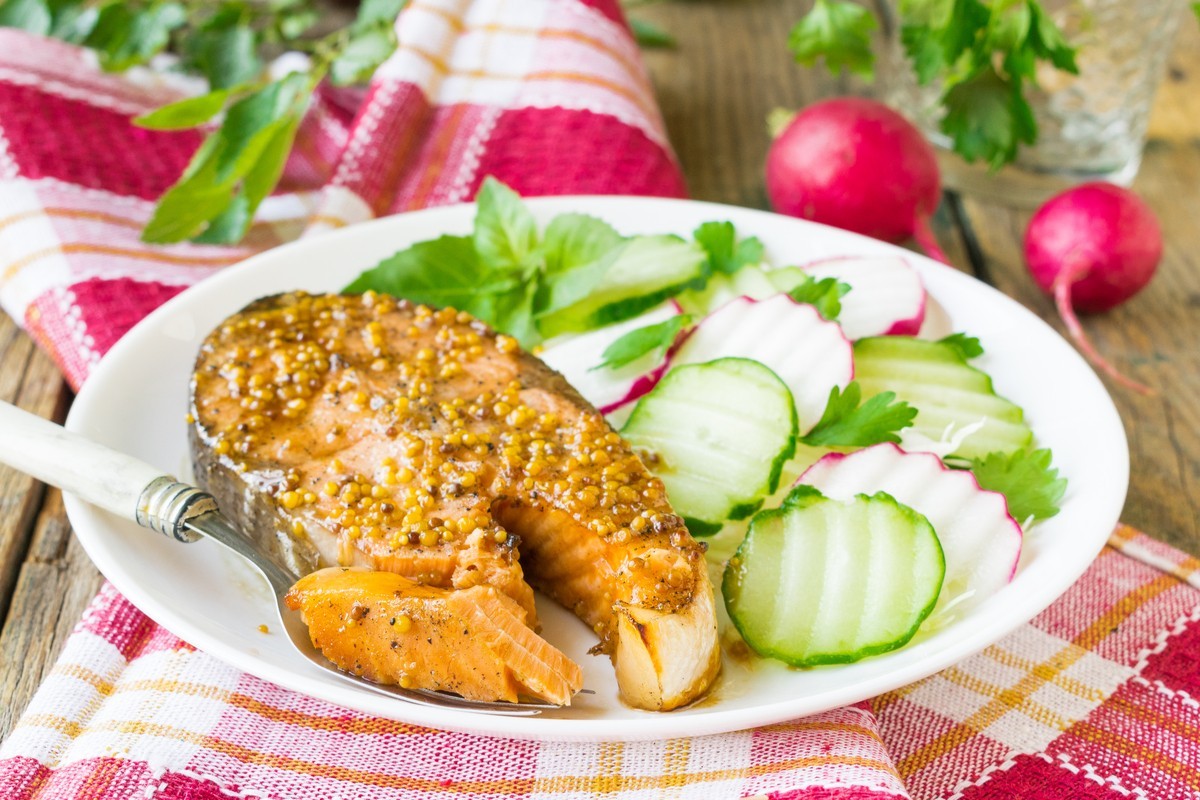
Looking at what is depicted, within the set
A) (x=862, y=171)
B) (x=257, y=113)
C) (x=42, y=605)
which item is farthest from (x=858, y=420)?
(x=257, y=113)

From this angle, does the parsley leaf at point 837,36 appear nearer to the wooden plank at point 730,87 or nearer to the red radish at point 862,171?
the red radish at point 862,171

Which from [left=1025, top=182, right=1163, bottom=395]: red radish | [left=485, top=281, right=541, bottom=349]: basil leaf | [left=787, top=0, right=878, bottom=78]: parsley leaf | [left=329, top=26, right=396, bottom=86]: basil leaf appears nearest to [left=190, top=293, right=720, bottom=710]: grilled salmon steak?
[left=485, top=281, right=541, bottom=349]: basil leaf

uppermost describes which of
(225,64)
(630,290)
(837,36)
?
(837,36)

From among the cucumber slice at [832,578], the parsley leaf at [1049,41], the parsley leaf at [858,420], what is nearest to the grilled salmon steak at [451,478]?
the cucumber slice at [832,578]

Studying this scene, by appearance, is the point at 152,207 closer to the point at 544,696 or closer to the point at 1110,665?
the point at 544,696

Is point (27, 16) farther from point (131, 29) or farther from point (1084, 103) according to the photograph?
point (1084, 103)

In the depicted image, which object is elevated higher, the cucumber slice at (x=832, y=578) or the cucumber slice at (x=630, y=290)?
the cucumber slice at (x=832, y=578)

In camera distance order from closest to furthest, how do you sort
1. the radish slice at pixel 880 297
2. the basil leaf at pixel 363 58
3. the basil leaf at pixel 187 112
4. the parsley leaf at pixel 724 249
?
the radish slice at pixel 880 297 → the parsley leaf at pixel 724 249 → the basil leaf at pixel 187 112 → the basil leaf at pixel 363 58

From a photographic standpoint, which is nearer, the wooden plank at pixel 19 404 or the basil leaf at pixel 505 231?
the wooden plank at pixel 19 404
